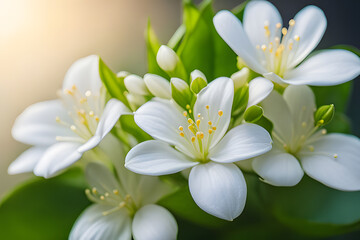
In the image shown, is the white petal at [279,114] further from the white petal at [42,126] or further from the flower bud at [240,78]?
the white petal at [42,126]

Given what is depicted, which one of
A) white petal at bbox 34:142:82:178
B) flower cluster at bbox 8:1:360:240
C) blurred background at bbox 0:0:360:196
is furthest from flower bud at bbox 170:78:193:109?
blurred background at bbox 0:0:360:196

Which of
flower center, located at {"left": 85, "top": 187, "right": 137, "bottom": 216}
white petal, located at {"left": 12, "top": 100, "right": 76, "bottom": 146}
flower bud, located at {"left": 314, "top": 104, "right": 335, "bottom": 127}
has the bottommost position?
flower center, located at {"left": 85, "top": 187, "right": 137, "bottom": 216}

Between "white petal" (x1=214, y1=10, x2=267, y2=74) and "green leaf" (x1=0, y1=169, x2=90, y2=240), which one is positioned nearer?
"white petal" (x1=214, y1=10, x2=267, y2=74)

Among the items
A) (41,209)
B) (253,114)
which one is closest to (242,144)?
(253,114)

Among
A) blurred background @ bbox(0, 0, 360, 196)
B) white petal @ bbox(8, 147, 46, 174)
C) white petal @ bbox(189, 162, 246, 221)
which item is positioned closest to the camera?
white petal @ bbox(189, 162, 246, 221)

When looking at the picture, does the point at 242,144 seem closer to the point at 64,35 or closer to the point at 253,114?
the point at 253,114

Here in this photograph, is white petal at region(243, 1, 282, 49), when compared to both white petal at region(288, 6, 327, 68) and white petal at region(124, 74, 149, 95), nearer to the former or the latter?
white petal at region(288, 6, 327, 68)
